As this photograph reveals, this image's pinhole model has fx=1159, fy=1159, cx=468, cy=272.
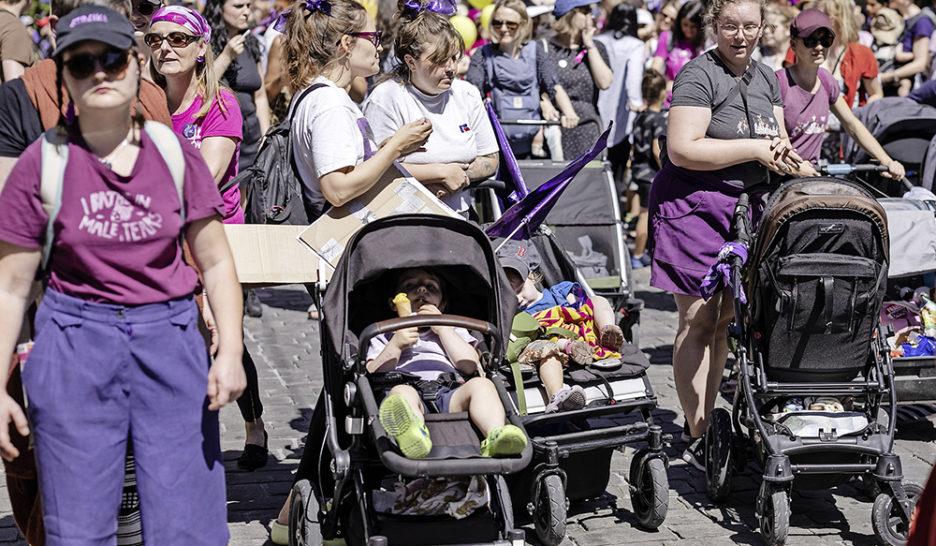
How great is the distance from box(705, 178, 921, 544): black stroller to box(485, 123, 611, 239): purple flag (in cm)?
77

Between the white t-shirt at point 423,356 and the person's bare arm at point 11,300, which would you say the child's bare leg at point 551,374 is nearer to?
the white t-shirt at point 423,356

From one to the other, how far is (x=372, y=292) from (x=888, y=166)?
3230mm

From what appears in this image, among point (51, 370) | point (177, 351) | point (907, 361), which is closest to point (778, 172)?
point (907, 361)

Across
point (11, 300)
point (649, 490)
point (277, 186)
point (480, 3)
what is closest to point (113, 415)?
point (11, 300)

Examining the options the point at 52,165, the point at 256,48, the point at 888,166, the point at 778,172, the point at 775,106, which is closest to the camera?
the point at 52,165

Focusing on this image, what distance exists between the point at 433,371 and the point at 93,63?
1835 mm

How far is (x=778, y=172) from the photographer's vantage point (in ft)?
16.8

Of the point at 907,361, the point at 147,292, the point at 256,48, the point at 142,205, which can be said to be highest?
the point at 256,48

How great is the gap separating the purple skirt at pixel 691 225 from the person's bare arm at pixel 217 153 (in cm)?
205

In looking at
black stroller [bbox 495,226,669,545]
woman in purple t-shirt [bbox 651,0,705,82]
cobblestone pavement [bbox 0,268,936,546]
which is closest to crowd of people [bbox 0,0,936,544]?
black stroller [bbox 495,226,669,545]

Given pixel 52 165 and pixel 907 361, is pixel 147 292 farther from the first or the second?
pixel 907 361

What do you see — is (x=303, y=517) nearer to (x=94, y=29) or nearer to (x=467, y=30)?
(x=94, y=29)

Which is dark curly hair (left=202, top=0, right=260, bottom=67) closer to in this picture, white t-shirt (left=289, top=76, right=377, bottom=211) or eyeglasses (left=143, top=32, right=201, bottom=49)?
eyeglasses (left=143, top=32, right=201, bottom=49)

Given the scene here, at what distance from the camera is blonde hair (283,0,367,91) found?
4770mm
